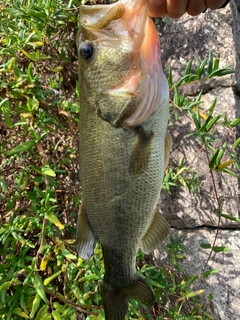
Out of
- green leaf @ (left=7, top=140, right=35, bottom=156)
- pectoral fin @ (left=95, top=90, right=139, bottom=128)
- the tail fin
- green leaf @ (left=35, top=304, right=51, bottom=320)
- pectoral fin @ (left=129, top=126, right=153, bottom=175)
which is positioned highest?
pectoral fin @ (left=95, top=90, right=139, bottom=128)

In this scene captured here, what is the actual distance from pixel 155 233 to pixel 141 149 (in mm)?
329

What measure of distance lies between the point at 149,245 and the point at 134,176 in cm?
28

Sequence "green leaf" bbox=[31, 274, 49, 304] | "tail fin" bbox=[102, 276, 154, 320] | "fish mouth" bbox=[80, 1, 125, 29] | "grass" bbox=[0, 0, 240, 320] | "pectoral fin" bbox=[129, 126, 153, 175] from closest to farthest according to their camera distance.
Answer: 1. "fish mouth" bbox=[80, 1, 125, 29]
2. "pectoral fin" bbox=[129, 126, 153, 175]
3. "tail fin" bbox=[102, 276, 154, 320]
4. "green leaf" bbox=[31, 274, 49, 304]
5. "grass" bbox=[0, 0, 240, 320]

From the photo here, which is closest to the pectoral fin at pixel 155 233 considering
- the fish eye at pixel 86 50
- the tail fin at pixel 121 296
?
the tail fin at pixel 121 296

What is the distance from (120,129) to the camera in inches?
46.3

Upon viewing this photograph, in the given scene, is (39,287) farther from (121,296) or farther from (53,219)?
(121,296)

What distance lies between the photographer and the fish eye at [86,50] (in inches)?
45.5

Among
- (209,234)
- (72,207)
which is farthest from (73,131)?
(209,234)

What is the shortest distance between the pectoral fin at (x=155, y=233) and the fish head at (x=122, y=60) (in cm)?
37

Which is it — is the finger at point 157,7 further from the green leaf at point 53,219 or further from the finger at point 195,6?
the green leaf at point 53,219

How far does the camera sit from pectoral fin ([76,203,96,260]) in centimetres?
Result: 127

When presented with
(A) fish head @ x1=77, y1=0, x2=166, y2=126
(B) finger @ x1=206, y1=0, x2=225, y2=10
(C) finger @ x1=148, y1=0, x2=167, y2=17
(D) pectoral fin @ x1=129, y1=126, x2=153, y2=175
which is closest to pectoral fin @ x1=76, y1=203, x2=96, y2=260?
(D) pectoral fin @ x1=129, y1=126, x2=153, y2=175

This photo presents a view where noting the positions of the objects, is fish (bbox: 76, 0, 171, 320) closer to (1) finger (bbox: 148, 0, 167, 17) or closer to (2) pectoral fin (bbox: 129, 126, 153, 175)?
(2) pectoral fin (bbox: 129, 126, 153, 175)

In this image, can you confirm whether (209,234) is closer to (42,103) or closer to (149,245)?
(149,245)
